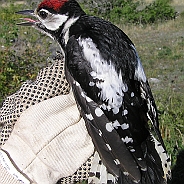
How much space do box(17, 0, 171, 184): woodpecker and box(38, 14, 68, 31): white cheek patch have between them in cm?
18

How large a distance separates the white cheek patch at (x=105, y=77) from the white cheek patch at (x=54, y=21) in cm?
31

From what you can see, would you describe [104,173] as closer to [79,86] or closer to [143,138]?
[143,138]

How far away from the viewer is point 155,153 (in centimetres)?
272

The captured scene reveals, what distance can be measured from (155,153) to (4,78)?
8.89ft

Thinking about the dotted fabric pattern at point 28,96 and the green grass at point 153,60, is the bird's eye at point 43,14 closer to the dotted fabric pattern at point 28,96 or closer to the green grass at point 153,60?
the dotted fabric pattern at point 28,96

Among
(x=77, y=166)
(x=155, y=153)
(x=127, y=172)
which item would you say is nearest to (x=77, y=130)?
(x=77, y=166)

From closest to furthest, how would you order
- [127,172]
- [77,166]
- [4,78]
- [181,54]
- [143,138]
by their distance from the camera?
[77,166] → [127,172] → [143,138] → [4,78] → [181,54]

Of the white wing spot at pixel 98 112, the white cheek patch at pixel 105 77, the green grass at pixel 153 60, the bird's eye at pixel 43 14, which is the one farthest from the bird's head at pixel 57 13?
the green grass at pixel 153 60

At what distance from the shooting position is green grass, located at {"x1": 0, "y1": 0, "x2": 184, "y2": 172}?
4.90 m

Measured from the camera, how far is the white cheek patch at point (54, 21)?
9.52 ft

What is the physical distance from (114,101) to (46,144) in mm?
574

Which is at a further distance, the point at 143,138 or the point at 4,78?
the point at 4,78

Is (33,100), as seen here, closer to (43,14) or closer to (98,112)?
(98,112)

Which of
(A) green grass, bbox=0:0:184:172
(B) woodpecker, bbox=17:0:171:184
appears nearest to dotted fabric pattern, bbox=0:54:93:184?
(B) woodpecker, bbox=17:0:171:184
